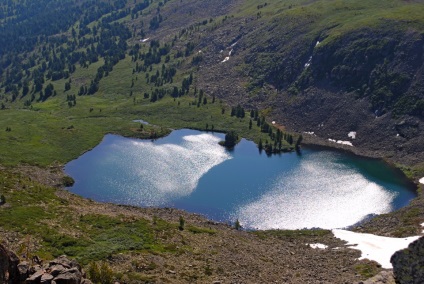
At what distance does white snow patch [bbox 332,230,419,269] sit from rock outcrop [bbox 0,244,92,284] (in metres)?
41.5

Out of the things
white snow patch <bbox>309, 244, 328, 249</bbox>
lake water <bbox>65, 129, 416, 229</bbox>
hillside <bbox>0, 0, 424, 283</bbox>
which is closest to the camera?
hillside <bbox>0, 0, 424, 283</bbox>

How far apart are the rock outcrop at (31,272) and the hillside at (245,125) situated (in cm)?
1450

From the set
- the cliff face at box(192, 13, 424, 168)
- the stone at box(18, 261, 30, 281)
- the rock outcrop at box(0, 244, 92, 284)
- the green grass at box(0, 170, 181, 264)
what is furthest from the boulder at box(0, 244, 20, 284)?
the cliff face at box(192, 13, 424, 168)

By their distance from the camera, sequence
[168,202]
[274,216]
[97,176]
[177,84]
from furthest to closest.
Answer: [177,84] → [97,176] → [168,202] → [274,216]

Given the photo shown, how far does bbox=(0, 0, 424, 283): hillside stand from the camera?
2409 inches

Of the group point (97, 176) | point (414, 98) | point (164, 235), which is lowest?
point (97, 176)

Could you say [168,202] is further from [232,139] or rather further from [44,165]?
[232,139]

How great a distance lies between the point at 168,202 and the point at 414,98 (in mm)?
77479

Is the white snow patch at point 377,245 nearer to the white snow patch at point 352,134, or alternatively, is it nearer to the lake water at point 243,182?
the lake water at point 243,182

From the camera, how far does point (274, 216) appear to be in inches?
3583

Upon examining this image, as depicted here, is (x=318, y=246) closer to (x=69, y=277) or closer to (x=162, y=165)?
(x=69, y=277)

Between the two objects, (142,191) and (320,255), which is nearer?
(320,255)

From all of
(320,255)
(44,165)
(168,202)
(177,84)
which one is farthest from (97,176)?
(177,84)

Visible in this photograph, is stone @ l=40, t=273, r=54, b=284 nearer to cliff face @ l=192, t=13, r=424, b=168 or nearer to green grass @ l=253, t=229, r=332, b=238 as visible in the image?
green grass @ l=253, t=229, r=332, b=238
